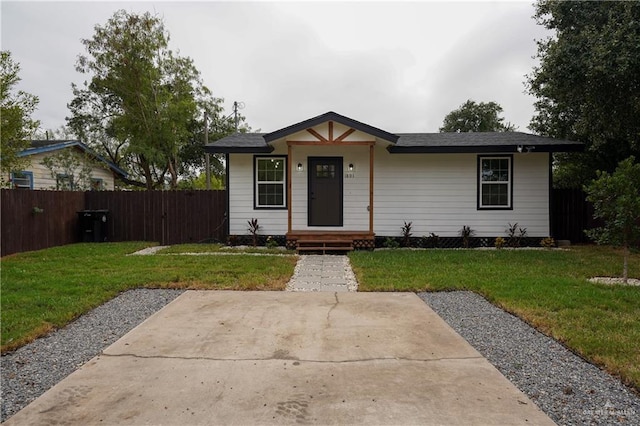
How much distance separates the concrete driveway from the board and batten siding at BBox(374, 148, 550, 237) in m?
6.42

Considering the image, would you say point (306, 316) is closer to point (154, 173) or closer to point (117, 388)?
point (117, 388)

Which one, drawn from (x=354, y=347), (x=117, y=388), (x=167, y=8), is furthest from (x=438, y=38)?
(x=117, y=388)

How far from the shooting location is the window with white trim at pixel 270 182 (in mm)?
10852

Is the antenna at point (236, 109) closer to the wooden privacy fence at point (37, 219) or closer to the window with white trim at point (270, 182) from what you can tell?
the wooden privacy fence at point (37, 219)

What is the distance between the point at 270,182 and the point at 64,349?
7.69 meters

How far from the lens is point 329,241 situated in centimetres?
979

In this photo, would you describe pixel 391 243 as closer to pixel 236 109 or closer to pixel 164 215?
pixel 164 215

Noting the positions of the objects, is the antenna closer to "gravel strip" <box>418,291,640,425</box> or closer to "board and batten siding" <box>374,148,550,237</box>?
"board and batten siding" <box>374,148,550,237</box>

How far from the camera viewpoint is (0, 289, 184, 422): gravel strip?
2.75 m

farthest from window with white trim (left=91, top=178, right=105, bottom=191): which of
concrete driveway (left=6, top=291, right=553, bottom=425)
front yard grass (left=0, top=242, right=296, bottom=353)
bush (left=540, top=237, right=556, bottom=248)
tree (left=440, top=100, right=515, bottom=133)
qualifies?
tree (left=440, top=100, right=515, bottom=133)

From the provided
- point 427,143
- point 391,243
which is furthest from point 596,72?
point 391,243

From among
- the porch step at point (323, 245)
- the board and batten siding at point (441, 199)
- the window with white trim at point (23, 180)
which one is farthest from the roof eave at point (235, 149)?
the window with white trim at point (23, 180)

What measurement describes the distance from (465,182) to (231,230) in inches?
256

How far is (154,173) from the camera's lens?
2294 cm
